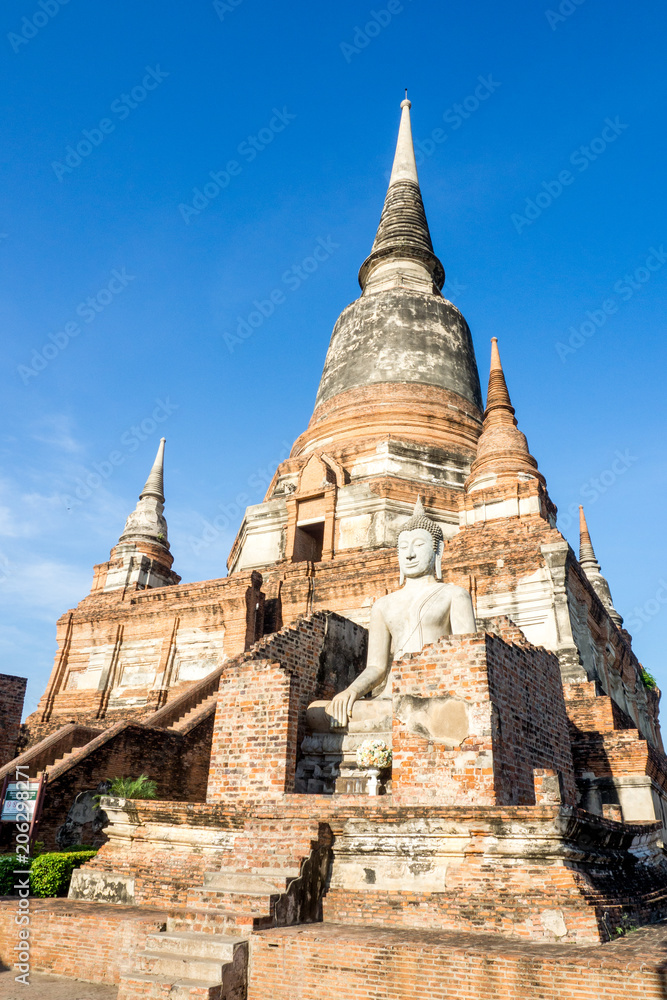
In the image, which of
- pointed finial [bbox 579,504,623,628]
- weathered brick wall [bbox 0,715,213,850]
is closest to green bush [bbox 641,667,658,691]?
pointed finial [bbox 579,504,623,628]

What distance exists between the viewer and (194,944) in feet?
17.1

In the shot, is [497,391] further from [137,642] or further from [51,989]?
[51,989]

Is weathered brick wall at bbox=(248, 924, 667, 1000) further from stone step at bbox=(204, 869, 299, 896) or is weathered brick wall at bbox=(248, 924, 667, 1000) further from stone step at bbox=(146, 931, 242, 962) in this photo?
stone step at bbox=(204, 869, 299, 896)

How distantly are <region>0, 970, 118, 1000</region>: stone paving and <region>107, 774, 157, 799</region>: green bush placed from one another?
375cm

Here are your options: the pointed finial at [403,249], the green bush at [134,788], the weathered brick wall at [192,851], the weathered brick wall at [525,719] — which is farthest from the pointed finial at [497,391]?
the weathered brick wall at [192,851]

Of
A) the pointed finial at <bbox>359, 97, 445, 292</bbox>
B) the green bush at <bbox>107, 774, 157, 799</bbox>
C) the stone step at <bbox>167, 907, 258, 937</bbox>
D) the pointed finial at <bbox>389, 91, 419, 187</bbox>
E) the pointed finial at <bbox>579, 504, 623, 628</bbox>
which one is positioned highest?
the pointed finial at <bbox>389, 91, 419, 187</bbox>

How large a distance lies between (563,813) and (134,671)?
47.5ft

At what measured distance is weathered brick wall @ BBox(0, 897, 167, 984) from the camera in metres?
5.98

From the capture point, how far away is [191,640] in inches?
691

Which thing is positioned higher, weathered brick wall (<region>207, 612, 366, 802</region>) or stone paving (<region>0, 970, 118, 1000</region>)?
weathered brick wall (<region>207, 612, 366, 802</region>)

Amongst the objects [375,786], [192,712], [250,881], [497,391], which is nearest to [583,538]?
[497,391]

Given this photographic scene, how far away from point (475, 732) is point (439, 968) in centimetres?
232

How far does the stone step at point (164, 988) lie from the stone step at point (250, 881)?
889 mm

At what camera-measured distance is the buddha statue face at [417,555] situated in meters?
9.98
